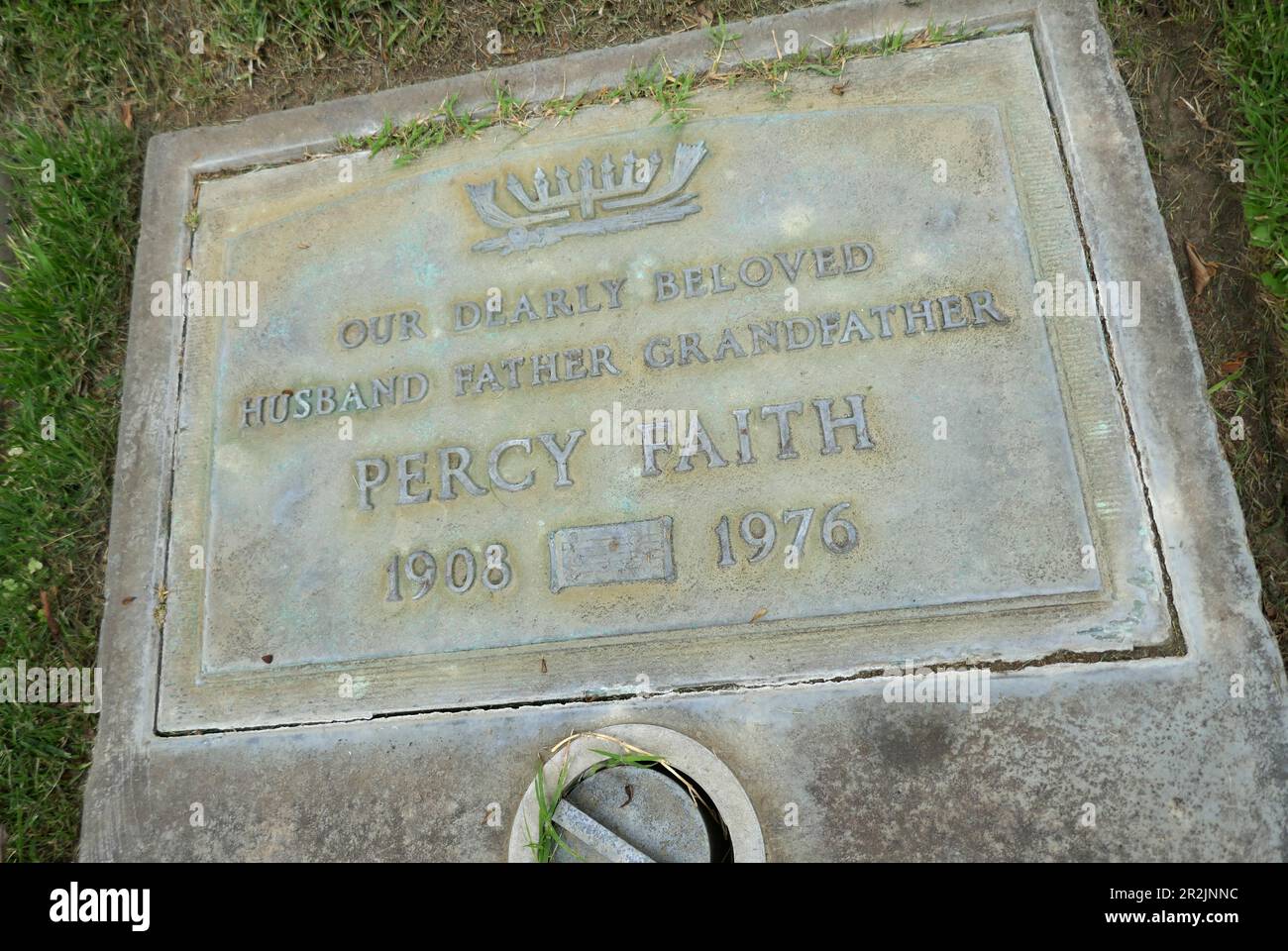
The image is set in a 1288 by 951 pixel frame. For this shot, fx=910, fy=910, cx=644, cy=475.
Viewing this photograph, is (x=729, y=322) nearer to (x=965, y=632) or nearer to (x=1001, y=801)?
(x=965, y=632)

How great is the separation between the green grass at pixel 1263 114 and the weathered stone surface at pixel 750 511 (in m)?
0.38

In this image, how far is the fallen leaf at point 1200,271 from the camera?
8.36 feet

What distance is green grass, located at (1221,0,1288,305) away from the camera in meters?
2.52

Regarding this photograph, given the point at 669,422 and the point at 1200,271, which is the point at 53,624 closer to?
the point at 669,422

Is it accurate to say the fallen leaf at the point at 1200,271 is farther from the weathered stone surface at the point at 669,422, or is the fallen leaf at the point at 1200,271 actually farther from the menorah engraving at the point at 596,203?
the menorah engraving at the point at 596,203

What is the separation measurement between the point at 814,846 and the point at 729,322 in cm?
136

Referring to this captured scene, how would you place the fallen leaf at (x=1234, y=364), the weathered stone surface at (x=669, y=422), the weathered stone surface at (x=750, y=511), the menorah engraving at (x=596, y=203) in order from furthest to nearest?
the menorah engraving at (x=596, y=203)
the fallen leaf at (x=1234, y=364)
the weathered stone surface at (x=669, y=422)
the weathered stone surface at (x=750, y=511)

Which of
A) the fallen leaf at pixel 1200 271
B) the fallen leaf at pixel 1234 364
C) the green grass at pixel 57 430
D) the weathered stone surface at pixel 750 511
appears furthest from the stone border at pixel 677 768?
the fallen leaf at pixel 1200 271

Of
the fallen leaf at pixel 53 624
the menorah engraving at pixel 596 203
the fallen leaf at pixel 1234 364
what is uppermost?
the menorah engraving at pixel 596 203

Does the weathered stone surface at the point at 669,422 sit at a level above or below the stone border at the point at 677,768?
above

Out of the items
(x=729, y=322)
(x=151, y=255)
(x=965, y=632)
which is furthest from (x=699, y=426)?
(x=151, y=255)

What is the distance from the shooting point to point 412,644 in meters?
2.41

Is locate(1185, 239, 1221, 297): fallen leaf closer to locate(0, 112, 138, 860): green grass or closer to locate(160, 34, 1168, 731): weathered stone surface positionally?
locate(160, 34, 1168, 731): weathered stone surface
